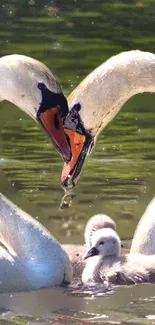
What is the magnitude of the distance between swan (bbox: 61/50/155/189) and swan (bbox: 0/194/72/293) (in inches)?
16.2

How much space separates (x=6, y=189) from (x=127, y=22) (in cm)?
1064

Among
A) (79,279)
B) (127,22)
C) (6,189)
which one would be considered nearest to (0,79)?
(79,279)

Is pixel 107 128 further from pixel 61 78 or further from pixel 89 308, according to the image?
pixel 89 308

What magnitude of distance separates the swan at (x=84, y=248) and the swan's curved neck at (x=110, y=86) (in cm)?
71

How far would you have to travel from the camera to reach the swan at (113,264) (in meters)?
11.7

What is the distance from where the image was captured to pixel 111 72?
40.0 ft

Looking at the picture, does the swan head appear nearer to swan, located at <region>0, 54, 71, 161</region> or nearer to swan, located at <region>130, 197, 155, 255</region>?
swan, located at <region>0, 54, 71, 161</region>

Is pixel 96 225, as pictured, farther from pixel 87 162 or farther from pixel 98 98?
pixel 87 162

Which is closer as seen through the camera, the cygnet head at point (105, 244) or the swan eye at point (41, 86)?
the swan eye at point (41, 86)

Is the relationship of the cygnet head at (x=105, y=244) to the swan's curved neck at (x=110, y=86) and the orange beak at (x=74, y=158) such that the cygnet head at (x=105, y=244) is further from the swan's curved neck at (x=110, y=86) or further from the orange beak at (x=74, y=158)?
the swan's curved neck at (x=110, y=86)

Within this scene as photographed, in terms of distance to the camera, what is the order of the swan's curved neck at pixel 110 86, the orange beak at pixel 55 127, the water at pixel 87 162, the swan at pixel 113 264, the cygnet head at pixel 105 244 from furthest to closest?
the swan's curved neck at pixel 110 86
the cygnet head at pixel 105 244
the orange beak at pixel 55 127
the swan at pixel 113 264
the water at pixel 87 162

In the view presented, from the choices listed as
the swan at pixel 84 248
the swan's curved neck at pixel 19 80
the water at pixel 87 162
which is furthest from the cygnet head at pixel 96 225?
the swan's curved neck at pixel 19 80

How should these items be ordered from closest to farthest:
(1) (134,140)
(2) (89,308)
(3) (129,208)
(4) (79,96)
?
(2) (89,308)
(4) (79,96)
(3) (129,208)
(1) (134,140)

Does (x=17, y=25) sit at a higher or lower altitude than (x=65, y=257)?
lower
